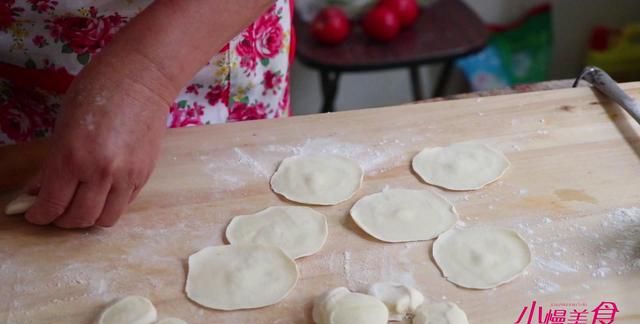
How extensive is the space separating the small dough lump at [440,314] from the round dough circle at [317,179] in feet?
0.77

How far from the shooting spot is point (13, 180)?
1018mm

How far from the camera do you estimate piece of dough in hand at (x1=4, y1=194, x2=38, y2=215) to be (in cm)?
93

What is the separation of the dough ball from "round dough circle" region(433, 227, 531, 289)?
0.07 m

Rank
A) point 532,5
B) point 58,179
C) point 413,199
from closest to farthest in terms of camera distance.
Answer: point 58,179 → point 413,199 → point 532,5

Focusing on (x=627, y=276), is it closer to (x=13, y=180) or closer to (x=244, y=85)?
(x=244, y=85)

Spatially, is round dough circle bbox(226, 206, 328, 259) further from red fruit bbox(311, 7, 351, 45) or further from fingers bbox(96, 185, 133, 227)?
red fruit bbox(311, 7, 351, 45)

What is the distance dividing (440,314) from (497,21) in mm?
1961

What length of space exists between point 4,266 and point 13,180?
18 centimetres

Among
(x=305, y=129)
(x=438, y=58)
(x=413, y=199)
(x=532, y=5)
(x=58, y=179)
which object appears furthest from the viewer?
(x=532, y=5)

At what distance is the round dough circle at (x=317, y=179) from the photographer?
0.99 m

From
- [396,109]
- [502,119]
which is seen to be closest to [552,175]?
[502,119]

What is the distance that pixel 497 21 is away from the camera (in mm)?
2561

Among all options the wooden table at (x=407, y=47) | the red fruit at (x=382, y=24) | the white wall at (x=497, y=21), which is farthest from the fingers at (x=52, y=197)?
the white wall at (x=497, y=21)

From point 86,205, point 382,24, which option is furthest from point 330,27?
point 86,205
